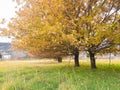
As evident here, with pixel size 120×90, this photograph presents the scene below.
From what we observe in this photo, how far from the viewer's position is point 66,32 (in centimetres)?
1221

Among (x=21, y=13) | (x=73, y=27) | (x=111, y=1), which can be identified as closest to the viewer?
(x=73, y=27)

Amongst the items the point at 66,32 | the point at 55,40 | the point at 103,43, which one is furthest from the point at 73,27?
the point at 103,43

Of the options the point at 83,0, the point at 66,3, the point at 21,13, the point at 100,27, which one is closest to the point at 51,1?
the point at 66,3

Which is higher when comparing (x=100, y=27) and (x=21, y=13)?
(x=21, y=13)

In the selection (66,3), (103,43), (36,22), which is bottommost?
(103,43)

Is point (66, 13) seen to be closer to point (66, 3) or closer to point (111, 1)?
point (66, 3)

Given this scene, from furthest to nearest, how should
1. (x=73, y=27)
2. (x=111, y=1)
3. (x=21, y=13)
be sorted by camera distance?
(x=21, y=13) < (x=111, y=1) < (x=73, y=27)

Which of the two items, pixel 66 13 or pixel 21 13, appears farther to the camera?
pixel 21 13

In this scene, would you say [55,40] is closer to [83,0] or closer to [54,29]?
[54,29]

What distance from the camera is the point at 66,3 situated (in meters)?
12.3

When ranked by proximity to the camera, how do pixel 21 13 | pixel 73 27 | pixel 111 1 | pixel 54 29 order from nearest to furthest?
pixel 54 29
pixel 73 27
pixel 111 1
pixel 21 13

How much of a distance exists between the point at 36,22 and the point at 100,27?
314 centimetres

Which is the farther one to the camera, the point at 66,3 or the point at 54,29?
the point at 66,3

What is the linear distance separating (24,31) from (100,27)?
4.03m
